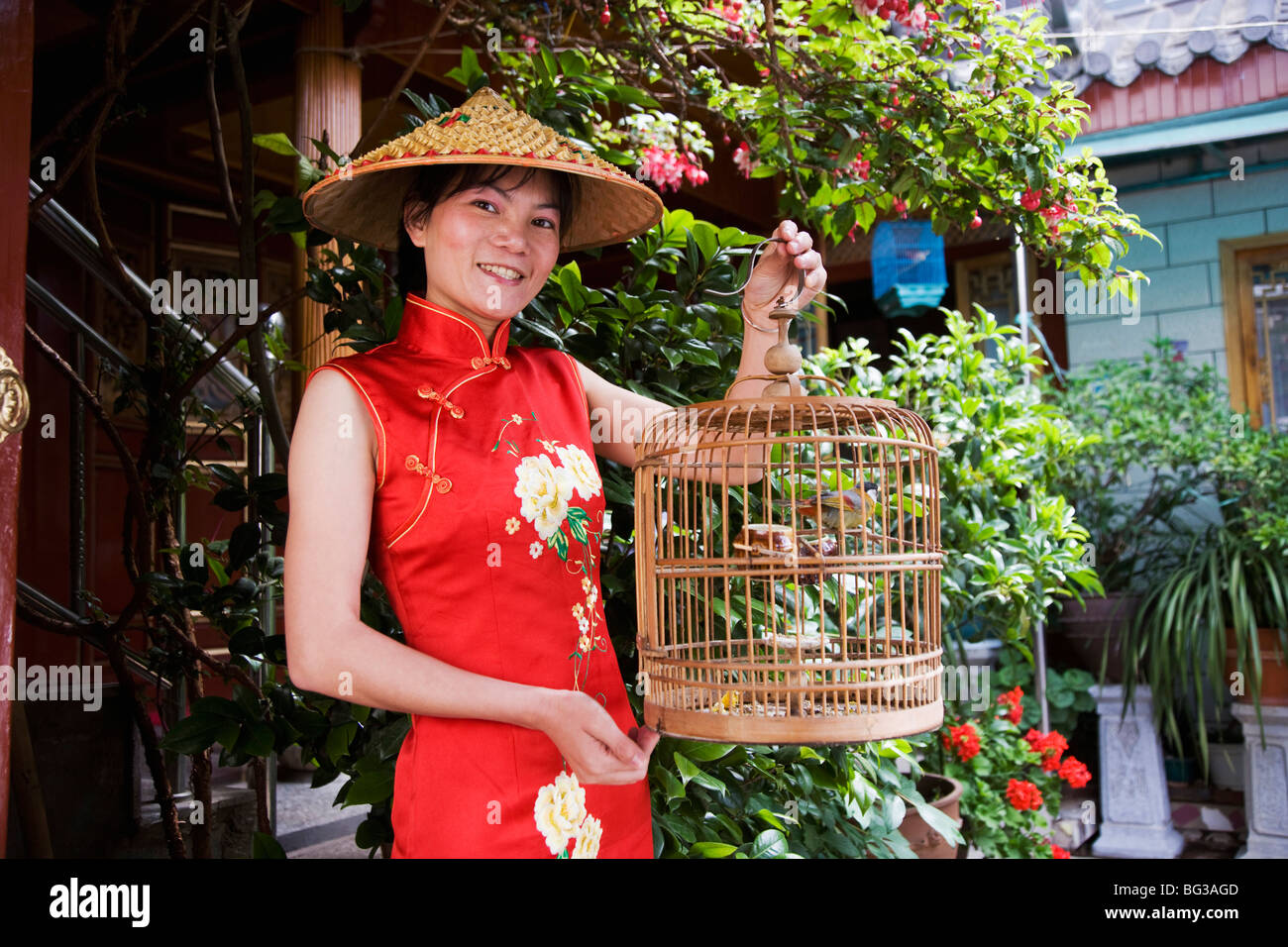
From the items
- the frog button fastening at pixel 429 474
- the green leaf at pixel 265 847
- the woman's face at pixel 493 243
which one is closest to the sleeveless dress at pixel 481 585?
the frog button fastening at pixel 429 474

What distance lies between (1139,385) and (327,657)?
552 centimetres

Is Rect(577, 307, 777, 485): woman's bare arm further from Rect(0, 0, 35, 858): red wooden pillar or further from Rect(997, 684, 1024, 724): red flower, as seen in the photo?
Rect(997, 684, 1024, 724): red flower

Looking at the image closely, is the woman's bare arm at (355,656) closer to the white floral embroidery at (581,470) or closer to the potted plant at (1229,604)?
the white floral embroidery at (581,470)

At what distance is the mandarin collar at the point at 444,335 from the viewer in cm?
164

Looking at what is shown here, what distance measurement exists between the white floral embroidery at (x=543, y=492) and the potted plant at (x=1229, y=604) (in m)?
4.37

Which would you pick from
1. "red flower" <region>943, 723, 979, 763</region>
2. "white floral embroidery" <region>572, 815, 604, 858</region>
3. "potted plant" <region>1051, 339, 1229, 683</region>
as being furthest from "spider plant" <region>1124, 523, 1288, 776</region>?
"white floral embroidery" <region>572, 815, 604, 858</region>

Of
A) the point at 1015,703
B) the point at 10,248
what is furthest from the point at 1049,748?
the point at 10,248

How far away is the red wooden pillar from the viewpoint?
4.41 feet

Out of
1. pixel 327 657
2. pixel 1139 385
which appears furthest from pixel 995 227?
pixel 1139 385

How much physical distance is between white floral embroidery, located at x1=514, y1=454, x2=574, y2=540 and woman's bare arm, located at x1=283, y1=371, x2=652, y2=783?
24cm

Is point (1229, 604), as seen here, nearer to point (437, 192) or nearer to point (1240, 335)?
point (1240, 335)

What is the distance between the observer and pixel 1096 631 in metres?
5.61
